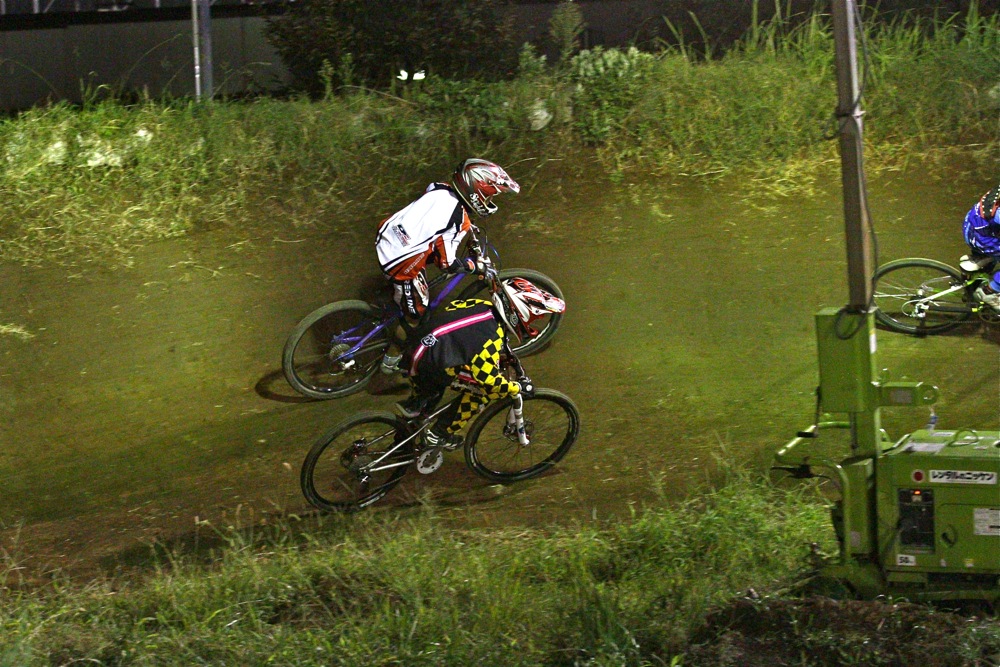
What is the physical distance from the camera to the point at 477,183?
388 inches

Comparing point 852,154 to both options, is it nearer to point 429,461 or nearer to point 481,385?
point 481,385

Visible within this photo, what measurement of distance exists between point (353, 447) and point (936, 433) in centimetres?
401

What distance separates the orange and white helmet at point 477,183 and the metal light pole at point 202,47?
17.4ft

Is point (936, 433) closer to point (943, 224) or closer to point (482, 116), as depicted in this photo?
point (943, 224)

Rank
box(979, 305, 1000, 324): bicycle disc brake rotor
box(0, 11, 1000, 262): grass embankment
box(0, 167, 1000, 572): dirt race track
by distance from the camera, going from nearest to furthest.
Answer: box(0, 167, 1000, 572): dirt race track → box(979, 305, 1000, 324): bicycle disc brake rotor → box(0, 11, 1000, 262): grass embankment

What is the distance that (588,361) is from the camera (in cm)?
1039

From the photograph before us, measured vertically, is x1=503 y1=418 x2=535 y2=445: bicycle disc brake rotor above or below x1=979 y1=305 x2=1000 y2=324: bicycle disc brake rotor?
below

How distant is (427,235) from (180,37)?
308 inches

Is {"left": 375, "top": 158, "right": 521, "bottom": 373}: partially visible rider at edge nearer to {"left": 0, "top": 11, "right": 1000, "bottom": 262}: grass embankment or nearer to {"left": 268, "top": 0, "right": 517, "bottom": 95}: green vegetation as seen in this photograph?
{"left": 0, "top": 11, "right": 1000, "bottom": 262}: grass embankment

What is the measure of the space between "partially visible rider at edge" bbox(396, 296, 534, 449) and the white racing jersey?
5.04 ft

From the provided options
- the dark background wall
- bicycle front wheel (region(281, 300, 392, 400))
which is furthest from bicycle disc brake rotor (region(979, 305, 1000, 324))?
the dark background wall

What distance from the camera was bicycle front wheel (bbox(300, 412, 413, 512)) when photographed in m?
7.99

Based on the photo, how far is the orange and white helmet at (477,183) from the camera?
986 centimetres

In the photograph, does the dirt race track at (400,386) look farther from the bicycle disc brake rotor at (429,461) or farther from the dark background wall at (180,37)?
the dark background wall at (180,37)
